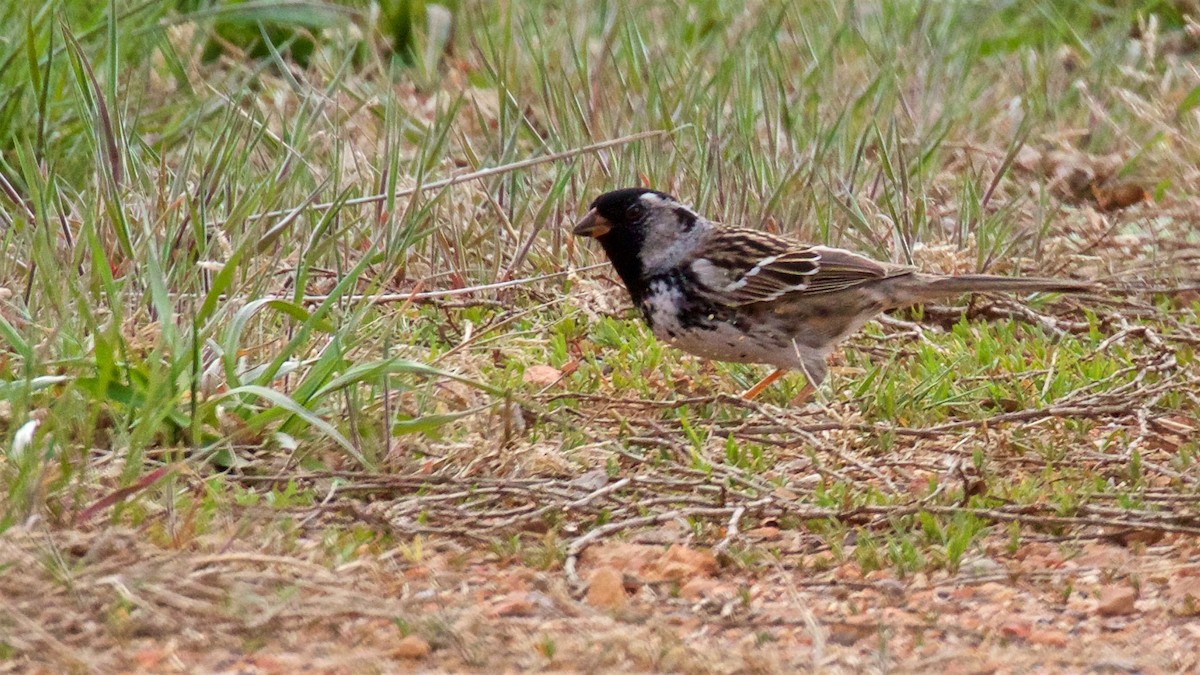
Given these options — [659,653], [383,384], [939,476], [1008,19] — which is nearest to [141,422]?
[383,384]

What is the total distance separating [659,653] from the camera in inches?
125

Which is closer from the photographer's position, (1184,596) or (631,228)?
(1184,596)

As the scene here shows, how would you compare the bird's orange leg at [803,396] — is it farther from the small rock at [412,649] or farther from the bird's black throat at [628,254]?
the small rock at [412,649]

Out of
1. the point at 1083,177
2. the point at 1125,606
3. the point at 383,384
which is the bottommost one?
the point at 1083,177

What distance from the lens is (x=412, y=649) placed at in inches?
127

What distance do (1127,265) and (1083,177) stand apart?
3.86ft

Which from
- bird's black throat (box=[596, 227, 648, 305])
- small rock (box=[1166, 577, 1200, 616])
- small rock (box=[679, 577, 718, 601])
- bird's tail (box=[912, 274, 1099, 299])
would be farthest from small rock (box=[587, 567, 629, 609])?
bird's tail (box=[912, 274, 1099, 299])

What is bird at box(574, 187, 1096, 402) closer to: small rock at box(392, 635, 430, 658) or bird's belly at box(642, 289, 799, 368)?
bird's belly at box(642, 289, 799, 368)

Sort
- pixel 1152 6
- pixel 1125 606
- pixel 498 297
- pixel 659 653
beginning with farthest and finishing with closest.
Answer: pixel 1152 6
pixel 498 297
pixel 1125 606
pixel 659 653

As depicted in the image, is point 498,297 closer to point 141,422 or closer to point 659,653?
point 141,422

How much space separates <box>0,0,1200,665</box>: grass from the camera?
4156 mm

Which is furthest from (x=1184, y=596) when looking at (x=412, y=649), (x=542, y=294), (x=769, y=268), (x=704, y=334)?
(x=542, y=294)

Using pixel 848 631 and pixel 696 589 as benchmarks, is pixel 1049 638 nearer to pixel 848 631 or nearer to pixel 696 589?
pixel 848 631

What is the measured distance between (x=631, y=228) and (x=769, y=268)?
1.54 ft
